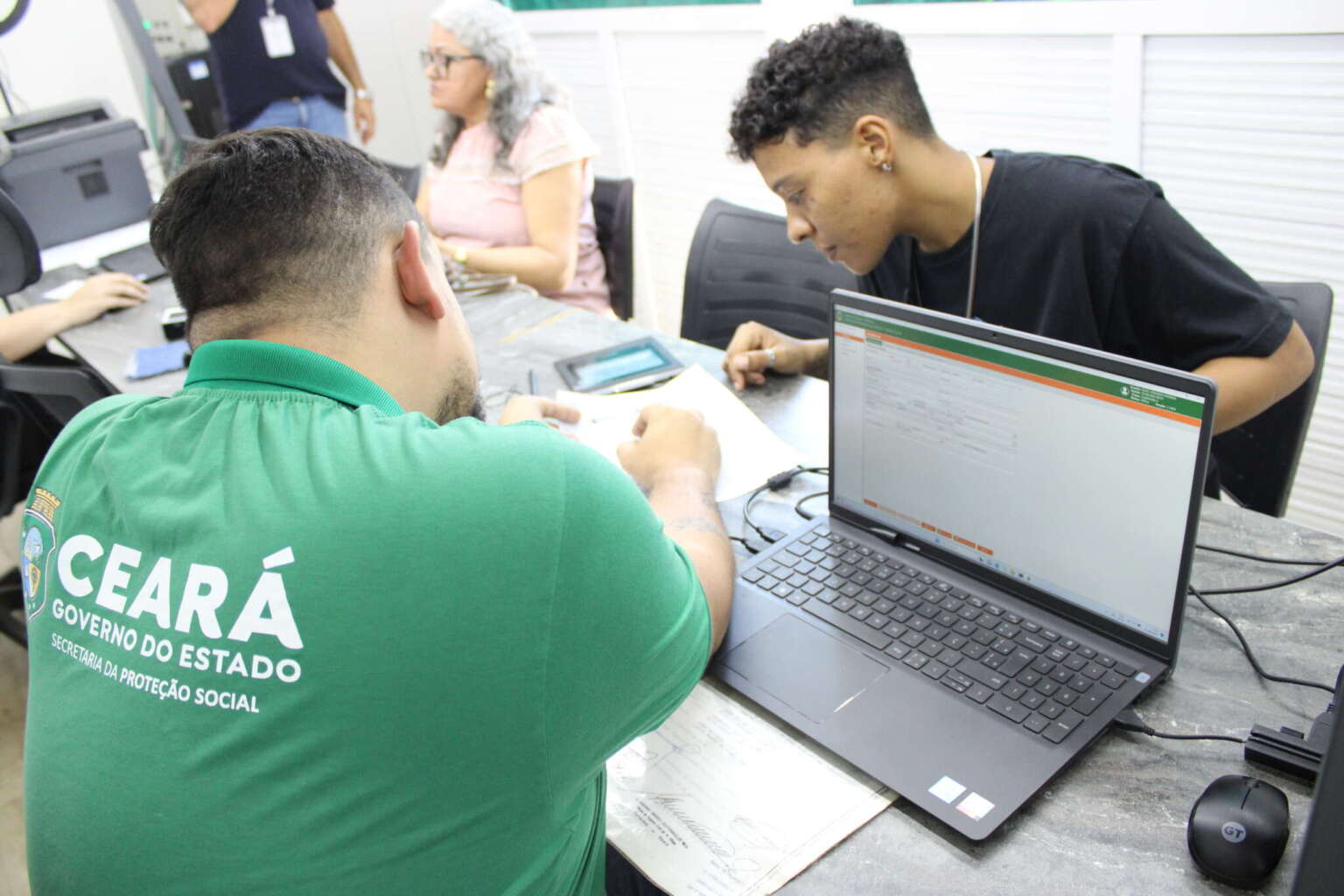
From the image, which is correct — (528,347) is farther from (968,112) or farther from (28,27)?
(28,27)

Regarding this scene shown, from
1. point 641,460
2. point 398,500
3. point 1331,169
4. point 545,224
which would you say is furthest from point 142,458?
point 1331,169

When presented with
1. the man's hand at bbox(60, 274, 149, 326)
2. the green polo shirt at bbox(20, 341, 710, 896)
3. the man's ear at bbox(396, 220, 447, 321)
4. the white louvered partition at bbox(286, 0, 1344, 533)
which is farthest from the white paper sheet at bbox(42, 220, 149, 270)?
the green polo shirt at bbox(20, 341, 710, 896)

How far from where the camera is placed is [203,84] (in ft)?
14.1

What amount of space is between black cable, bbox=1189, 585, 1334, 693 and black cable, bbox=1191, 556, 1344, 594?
25mm

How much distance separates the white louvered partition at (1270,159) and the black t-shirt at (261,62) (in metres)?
3.26

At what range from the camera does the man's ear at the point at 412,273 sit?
0.94 metres

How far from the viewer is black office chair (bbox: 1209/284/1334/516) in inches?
55.2

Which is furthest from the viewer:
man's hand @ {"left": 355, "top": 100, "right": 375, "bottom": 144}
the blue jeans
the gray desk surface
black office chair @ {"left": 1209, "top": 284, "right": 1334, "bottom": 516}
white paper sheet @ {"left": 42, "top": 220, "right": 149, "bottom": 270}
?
man's hand @ {"left": 355, "top": 100, "right": 375, "bottom": 144}

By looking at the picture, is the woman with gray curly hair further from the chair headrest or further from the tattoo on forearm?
the tattoo on forearm

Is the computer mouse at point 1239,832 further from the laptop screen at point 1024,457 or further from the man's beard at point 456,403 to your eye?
the man's beard at point 456,403

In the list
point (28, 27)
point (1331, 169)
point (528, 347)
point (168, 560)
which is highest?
point (28, 27)

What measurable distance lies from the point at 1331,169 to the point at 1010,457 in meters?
1.57

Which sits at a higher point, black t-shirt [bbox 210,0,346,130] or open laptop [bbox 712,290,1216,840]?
black t-shirt [bbox 210,0,346,130]

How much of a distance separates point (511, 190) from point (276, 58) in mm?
2119
